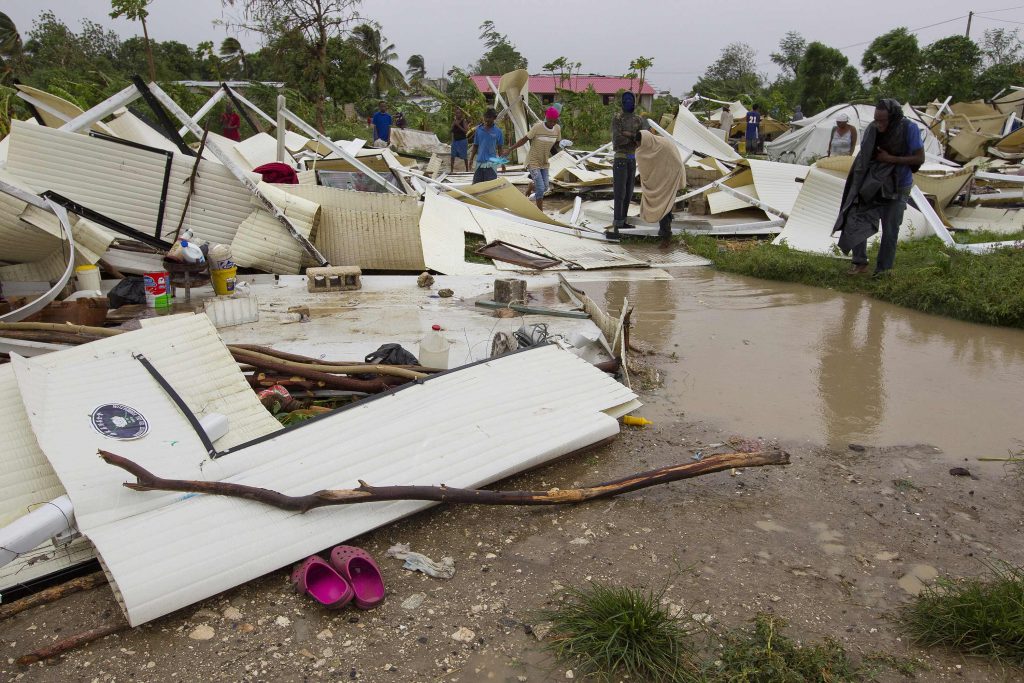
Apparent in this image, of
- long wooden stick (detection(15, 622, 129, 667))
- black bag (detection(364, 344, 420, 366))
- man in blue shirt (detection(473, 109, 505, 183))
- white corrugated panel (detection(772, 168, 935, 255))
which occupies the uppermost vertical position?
man in blue shirt (detection(473, 109, 505, 183))

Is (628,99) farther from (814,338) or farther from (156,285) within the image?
(156,285)

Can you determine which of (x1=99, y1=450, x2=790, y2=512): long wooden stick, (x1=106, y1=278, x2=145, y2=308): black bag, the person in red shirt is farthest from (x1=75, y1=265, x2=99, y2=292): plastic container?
the person in red shirt

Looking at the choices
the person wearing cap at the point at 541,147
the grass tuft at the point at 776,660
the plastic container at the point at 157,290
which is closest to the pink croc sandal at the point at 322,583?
the grass tuft at the point at 776,660

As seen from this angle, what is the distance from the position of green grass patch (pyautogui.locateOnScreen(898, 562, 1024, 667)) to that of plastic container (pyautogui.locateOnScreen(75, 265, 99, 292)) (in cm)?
501

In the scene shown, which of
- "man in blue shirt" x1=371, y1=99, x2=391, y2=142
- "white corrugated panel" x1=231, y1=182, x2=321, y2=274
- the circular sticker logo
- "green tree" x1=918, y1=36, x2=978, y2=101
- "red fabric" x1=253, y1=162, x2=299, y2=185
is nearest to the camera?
the circular sticker logo

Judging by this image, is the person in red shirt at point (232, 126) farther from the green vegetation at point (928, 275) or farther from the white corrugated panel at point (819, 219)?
the white corrugated panel at point (819, 219)

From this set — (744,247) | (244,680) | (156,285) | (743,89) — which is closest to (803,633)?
(244,680)

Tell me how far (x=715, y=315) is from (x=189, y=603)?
4.23 m

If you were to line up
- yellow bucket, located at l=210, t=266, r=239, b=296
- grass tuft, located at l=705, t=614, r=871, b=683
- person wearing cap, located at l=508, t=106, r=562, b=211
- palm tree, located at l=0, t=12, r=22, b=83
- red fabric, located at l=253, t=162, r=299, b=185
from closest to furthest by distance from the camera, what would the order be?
grass tuft, located at l=705, t=614, r=871, b=683 → yellow bucket, located at l=210, t=266, r=239, b=296 → red fabric, located at l=253, t=162, r=299, b=185 → person wearing cap, located at l=508, t=106, r=562, b=211 → palm tree, located at l=0, t=12, r=22, b=83

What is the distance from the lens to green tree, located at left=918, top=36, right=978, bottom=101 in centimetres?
2406

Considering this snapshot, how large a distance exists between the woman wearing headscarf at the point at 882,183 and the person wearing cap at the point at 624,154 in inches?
106

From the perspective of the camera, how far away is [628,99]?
778 cm

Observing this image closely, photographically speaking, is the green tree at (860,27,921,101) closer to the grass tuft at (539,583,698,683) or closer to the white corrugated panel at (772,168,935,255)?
the white corrugated panel at (772,168,935,255)

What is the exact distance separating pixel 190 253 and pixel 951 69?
90.7 feet
